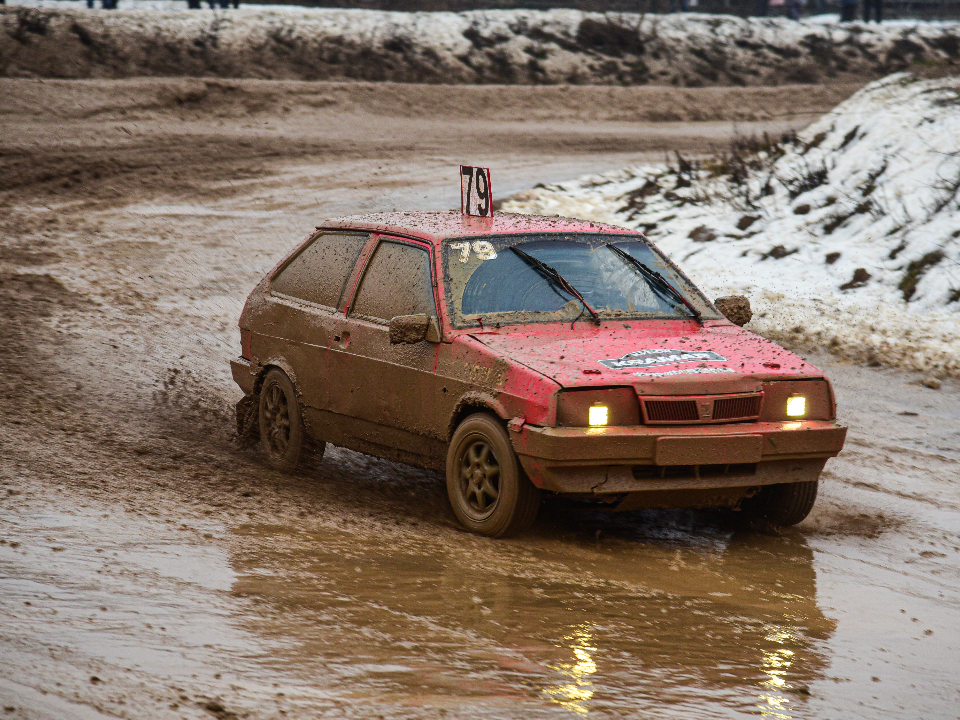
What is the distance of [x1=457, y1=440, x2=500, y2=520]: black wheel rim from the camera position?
5871 millimetres

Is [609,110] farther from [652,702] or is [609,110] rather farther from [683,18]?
[652,702]

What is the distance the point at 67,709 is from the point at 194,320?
788 centimetres

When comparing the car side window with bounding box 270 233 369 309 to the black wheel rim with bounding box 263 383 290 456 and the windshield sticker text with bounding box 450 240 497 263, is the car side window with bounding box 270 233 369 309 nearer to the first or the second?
the black wheel rim with bounding box 263 383 290 456

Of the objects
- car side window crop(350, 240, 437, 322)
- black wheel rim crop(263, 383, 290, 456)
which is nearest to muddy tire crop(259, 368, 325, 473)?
black wheel rim crop(263, 383, 290, 456)

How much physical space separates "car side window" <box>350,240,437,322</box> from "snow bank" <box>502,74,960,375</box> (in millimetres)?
4694

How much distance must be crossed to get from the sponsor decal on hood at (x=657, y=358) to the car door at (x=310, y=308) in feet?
6.14

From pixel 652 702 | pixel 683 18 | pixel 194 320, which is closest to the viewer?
pixel 652 702

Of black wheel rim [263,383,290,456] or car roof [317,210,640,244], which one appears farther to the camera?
black wheel rim [263,383,290,456]

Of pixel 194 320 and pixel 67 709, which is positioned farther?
pixel 194 320

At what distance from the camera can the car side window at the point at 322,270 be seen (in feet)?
23.5

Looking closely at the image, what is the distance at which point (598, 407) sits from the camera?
5555 mm

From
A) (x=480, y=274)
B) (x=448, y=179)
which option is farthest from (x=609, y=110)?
(x=480, y=274)

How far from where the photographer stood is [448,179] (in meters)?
18.4

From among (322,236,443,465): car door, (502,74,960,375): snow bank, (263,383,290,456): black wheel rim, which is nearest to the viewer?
(322,236,443,465): car door
